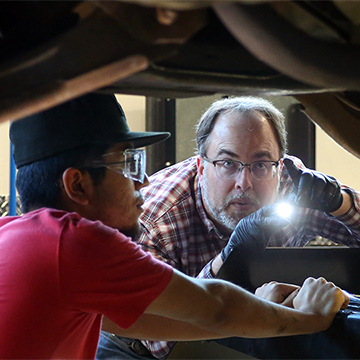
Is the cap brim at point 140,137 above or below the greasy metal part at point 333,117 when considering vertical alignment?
below

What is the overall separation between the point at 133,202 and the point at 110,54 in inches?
24.3

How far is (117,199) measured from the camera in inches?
43.9

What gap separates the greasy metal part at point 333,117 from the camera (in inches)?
36.8

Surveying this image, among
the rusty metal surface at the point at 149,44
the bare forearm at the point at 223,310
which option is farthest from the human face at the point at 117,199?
the rusty metal surface at the point at 149,44

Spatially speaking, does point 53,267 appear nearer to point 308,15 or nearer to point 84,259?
point 84,259

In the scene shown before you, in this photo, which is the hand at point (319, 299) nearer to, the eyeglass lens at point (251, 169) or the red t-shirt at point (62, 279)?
the red t-shirt at point (62, 279)

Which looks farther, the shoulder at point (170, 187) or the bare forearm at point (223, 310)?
the shoulder at point (170, 187)

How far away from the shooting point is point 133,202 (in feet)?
3.77

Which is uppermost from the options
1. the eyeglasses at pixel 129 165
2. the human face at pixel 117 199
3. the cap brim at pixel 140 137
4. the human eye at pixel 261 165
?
the cap brim at pixel 140 137

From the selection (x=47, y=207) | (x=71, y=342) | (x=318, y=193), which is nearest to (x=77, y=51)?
(x=47, y=207)

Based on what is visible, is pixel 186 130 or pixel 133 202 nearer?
pixel 133 202

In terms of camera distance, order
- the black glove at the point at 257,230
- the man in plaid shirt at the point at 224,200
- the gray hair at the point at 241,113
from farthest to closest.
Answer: the gray hair at the point at 241,113, the man in plaid shirt at the point at 224,200, the black glove at the point at 257,230

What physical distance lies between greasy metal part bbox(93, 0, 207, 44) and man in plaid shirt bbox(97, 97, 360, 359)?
53.3 inches

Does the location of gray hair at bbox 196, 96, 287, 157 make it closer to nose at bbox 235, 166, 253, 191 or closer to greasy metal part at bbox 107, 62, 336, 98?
nose at bbox 235, 166, 253, 191
